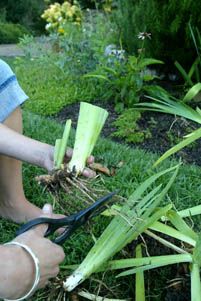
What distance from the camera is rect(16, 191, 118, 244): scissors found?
54.1 inches

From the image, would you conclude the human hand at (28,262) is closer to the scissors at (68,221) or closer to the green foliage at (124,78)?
the scissors at (68,221)

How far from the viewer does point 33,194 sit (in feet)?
8.04

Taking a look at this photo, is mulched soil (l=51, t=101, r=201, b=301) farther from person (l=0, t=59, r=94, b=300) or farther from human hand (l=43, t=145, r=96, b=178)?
human hand (l=43, t=145, r=96, b=178)

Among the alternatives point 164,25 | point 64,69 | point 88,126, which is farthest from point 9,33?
point 88,126

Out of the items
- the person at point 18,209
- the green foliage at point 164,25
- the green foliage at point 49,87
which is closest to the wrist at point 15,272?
the person at point 18,209

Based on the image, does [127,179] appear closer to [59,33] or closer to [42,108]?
[42,108]

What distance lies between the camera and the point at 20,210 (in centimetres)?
214

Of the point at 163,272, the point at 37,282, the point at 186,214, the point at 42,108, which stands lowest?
the point at 42,108

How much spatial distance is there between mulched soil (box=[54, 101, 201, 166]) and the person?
1.29 metres

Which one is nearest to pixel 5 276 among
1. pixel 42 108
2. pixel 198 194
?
pixel 198 194

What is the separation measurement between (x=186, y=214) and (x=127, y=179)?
761 mm

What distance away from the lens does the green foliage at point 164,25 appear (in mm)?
3994

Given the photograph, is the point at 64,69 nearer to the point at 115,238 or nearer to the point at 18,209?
the point at 18,209

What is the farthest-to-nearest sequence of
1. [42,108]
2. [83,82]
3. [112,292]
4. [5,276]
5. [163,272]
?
1. [83,82]
2. [42,108]
3. [163,272]
4. [112,292]
5. [5,276]
